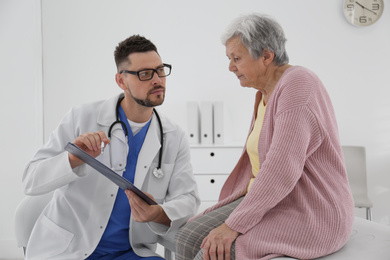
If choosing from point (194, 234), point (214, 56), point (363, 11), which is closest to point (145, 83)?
point (194, 234)

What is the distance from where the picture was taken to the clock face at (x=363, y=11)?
3.79 metres

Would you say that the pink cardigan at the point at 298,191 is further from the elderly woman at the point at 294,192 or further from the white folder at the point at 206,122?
the white folder at the point at 206,122

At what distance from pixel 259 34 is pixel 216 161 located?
74.9 inches

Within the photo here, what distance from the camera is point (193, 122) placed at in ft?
11.5

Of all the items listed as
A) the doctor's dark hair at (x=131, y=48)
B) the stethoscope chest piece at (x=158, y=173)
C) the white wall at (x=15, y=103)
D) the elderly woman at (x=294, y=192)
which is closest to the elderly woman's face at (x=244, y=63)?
the elderly woman at (x=294, y=192)

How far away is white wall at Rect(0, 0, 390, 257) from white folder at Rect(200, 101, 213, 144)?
46cm

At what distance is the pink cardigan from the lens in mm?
1300

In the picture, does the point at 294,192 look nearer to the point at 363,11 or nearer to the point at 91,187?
the point at 91,187

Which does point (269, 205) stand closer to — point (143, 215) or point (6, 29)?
point (143, 215)

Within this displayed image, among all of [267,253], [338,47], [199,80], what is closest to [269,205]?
[267,253]

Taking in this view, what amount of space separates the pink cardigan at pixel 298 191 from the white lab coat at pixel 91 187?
37cm

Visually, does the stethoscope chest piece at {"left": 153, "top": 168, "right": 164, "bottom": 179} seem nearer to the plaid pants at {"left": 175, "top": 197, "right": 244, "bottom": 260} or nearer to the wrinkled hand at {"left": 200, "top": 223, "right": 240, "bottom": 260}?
the plaid pants at {"left": 175, "top": 197, "right": 244, "bottom": 260}

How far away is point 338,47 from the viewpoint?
385cm

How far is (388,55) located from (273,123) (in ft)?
9.38
